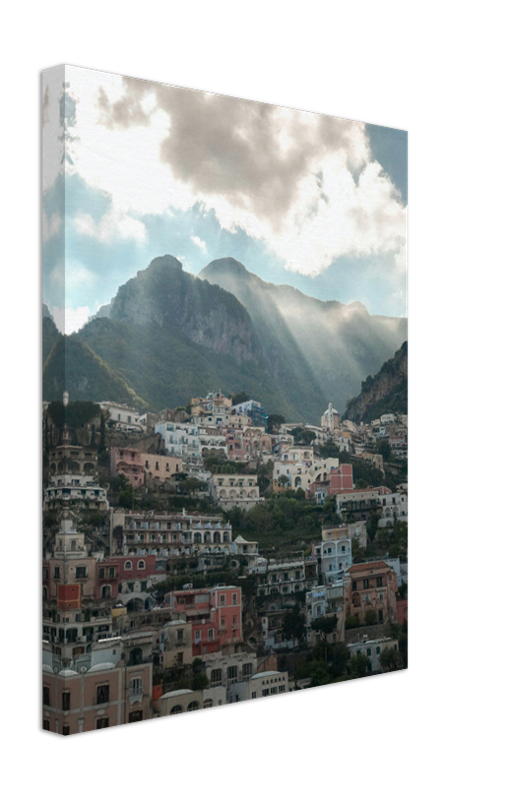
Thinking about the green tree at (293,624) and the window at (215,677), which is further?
the green tree at (293,624)

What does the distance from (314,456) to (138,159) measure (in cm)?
351

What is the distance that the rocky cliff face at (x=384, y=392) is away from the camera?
10336 mm

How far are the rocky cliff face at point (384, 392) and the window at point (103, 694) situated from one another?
3.95 meters

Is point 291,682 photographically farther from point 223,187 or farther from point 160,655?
point 223,187

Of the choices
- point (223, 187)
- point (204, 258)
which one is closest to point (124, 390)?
point (204, 258)

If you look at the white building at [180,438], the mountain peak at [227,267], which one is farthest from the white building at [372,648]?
the mountain peak at [227,267]

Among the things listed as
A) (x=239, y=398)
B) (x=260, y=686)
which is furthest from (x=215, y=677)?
(x=239, y=398)

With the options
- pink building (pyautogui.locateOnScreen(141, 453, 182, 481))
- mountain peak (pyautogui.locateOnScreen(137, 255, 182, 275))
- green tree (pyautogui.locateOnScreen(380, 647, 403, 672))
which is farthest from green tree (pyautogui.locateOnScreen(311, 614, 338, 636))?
mountain peak (pyautogui.locateOnScreen(137, 255, 182, 275))

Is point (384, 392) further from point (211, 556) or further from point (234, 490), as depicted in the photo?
point (211, 556)

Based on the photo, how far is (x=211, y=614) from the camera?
8.73 meters

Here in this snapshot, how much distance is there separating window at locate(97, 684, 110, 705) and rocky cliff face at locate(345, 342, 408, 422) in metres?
3.95

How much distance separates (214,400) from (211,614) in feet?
6.70

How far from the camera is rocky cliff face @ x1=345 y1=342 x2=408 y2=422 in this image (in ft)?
33.9

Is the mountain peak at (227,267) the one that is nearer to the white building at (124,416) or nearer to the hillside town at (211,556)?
the hillside town at (211,556)
